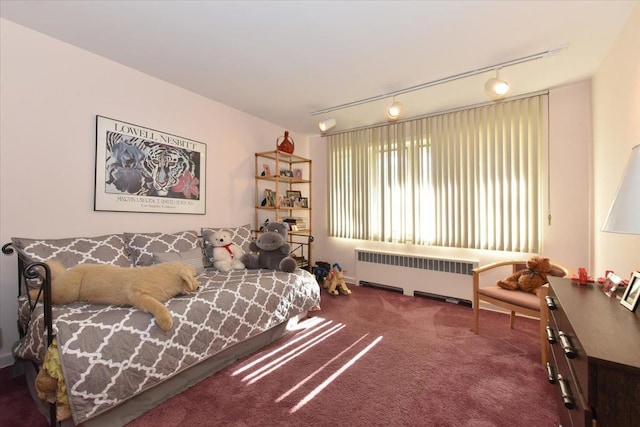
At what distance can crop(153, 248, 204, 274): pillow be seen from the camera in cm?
228

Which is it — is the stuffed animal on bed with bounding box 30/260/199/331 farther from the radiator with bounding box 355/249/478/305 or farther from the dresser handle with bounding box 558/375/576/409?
the radiator with bounding box 355/249/478/305

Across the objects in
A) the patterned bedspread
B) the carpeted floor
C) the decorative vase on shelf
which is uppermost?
the decorative vase on shelf

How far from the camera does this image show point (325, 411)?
157 cm

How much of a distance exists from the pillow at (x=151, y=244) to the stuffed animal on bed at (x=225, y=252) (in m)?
0.20

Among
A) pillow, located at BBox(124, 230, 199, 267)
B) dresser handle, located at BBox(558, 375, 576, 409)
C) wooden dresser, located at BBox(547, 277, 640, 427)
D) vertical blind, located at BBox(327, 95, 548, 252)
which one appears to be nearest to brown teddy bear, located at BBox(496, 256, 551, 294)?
vertical blind, located at BBox(327, 95, 548, 252)

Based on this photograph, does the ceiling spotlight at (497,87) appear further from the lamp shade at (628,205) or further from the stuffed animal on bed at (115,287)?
the stuffed animal on bed at (115,287)

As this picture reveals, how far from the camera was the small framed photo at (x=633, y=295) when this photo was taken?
1.16 meters

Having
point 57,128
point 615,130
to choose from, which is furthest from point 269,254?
point 615,130

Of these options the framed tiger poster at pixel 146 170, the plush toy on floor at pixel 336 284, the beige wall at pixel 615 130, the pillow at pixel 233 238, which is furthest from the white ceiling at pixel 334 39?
the plush toy on floor at pixel 336 284

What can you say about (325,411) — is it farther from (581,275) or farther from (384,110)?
(384,110)

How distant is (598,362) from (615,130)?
7.20 feet

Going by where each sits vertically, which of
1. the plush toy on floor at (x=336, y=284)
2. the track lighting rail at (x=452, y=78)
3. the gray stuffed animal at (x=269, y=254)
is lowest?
the plush toy on floor at (x=336, y=284)

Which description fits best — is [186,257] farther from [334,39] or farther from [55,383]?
[334,39]

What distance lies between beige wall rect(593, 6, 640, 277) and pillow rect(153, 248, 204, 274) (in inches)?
123
